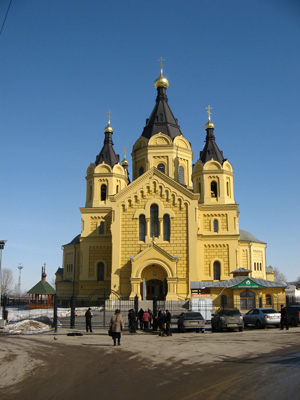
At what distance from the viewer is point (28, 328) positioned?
2425cm

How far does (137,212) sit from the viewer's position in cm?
4000

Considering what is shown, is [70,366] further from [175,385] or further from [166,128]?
[166,128]

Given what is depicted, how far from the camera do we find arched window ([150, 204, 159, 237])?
3969cm

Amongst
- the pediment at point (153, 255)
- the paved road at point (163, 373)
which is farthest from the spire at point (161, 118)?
the paved road at point (163, 373)

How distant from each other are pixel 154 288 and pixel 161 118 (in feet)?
62.1

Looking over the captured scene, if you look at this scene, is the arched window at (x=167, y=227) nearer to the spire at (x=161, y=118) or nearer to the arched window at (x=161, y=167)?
the arched window at (x=161, y=167)

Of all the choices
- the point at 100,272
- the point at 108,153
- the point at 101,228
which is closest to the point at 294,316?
the point at 100,272

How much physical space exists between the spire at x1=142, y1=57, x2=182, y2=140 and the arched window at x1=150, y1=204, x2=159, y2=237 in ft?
30.1

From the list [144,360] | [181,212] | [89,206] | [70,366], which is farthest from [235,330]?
[89,206]

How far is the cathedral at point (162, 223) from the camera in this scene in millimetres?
37719

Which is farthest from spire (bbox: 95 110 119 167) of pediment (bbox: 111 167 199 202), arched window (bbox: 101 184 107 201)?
pediment (bbox: 111 167 199 202)

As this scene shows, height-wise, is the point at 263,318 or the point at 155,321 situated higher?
the point at 263,318

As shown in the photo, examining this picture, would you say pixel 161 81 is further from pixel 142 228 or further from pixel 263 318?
pixel 263 318

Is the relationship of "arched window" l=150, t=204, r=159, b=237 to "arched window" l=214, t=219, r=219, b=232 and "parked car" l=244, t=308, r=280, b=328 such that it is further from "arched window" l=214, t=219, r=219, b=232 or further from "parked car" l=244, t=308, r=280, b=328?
"parked car" l=244, t=308, r=280, b=328
